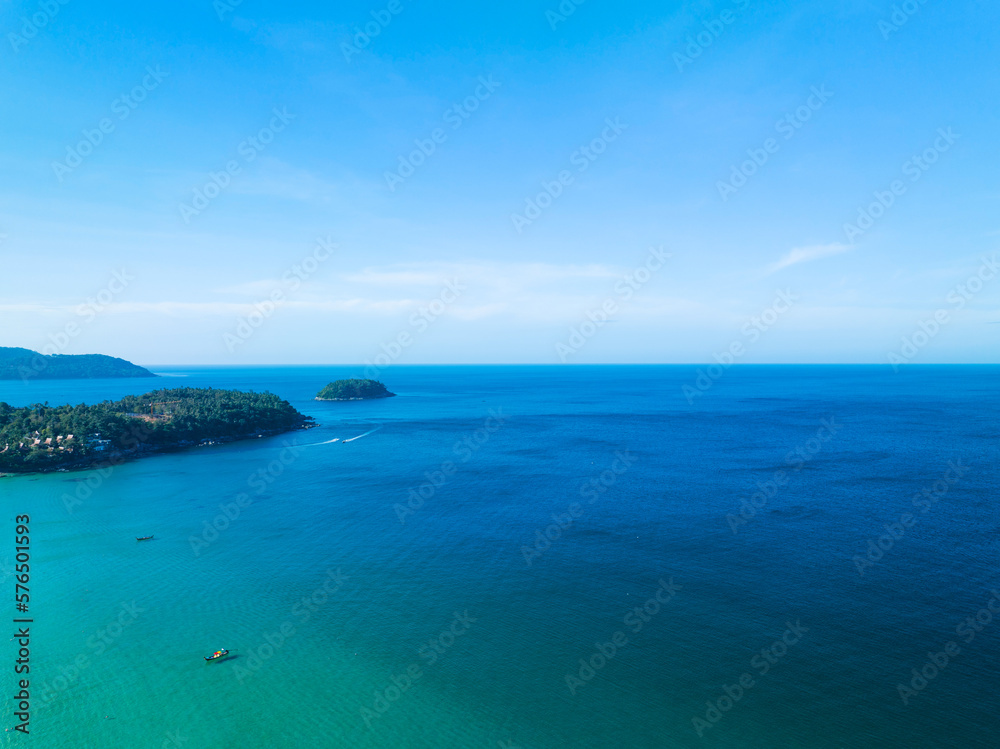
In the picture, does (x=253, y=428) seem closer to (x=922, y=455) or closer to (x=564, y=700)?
(x=564, y=700)

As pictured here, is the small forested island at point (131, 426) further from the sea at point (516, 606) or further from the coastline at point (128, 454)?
the sea at point (516, 606)

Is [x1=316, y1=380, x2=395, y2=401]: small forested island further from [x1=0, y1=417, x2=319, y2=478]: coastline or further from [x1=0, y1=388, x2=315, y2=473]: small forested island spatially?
[x1=0, y1=417, x2=319, y2=478]: coastline

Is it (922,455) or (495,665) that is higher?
(922,455)

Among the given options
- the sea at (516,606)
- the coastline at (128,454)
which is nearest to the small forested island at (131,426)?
the coastline at (128,454)

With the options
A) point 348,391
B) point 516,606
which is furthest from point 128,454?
point 348,391

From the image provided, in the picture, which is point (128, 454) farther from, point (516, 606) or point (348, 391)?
point (348, 391)

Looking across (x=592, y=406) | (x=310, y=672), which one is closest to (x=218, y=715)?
(x=310, y=672)
